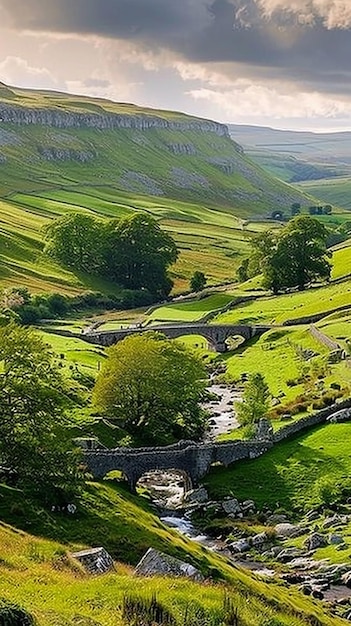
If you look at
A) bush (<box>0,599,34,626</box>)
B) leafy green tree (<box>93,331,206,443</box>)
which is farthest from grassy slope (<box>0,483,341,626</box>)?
leafy green tree (<box>93,331,206,443</box>)

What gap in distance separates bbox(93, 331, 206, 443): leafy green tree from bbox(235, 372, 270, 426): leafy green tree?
5.13 metres

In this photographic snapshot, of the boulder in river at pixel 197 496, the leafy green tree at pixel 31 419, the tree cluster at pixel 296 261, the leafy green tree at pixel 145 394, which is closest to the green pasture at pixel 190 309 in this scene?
the tree cluster at pixel 296 261

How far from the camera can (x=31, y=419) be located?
62469mm

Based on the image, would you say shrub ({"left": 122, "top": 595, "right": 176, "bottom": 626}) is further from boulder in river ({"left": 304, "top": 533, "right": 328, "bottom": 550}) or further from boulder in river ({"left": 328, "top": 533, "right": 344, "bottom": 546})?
boulder in river ({"left": 328, "top": 533, "right": 344, "bottom": 546})

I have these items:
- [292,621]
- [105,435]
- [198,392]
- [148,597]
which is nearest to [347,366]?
[198,392]

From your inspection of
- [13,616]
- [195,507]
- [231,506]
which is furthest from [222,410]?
[13,616]

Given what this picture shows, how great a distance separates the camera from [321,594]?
54.8m

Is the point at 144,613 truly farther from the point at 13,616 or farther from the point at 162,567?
the point at 162,567

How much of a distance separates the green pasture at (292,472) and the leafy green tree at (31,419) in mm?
18577

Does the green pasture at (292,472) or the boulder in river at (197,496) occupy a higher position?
the green pasture at (292,472)

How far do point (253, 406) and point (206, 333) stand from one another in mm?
57529

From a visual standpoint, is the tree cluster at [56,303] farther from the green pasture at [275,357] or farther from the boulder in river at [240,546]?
the boulder in river at [240,546]

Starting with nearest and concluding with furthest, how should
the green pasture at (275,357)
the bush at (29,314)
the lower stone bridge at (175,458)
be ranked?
the lower stone bridge at (175,458)
the green pasture at (275,357)
the bush at (29,314)

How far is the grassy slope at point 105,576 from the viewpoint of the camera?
34.3 m
